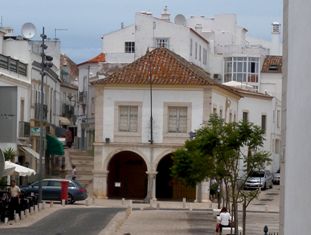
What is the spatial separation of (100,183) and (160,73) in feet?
24.5

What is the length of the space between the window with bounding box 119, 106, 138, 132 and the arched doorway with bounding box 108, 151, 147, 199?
1977 mm

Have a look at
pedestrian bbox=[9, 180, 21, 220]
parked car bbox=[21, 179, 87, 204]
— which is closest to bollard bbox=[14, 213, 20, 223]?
pedestrian bbox=[9, 180, 21, 220]

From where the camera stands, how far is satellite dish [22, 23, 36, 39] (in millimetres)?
66688

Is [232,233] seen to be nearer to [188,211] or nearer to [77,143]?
[188,211]

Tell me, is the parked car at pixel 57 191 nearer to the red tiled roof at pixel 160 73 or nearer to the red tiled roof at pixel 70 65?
the red tiled roof at pixel 160 73

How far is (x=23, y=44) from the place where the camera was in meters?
63.2

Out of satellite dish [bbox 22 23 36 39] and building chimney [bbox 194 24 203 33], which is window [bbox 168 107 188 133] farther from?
building chimney [bbox 194 24 203 33]

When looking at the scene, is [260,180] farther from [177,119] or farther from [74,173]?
[74,173]

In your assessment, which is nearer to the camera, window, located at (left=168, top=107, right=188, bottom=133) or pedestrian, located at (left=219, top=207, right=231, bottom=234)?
pedestrian, located at (left=219, top=207, right=231, bottom=234)

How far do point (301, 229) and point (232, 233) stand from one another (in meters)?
19.8

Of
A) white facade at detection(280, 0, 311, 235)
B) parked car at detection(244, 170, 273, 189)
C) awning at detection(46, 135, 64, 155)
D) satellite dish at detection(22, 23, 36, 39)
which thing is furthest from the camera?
satellite dish at detection(22, 23, 36, 39)

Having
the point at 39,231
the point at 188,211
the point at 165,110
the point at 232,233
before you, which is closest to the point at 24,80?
the point at 165,110

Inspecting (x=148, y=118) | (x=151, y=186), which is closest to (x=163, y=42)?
(x=148, y=118)

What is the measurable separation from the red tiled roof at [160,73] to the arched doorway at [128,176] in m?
4.36
